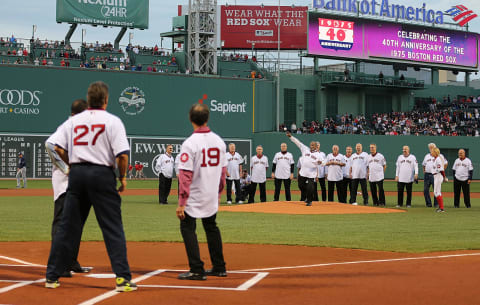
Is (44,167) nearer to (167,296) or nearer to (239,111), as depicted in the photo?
(239,111)

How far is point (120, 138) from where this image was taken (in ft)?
23.5

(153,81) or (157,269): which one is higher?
(153,81)

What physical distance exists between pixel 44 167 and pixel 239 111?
15.1 m

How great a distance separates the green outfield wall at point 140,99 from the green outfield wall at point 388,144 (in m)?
1.97

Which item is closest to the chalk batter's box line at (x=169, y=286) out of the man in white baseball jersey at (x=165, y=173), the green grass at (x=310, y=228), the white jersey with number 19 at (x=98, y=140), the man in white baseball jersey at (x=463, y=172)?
the white jersey with number 19 at (x=98, y=140)

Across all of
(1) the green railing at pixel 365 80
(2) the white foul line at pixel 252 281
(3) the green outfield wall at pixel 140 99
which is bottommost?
(2) the white foul line at pixel 252 281

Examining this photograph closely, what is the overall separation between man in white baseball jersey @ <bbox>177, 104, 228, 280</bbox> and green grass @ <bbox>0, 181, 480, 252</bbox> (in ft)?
13.6

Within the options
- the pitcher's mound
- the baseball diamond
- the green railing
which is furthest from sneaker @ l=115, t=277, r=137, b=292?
the green railing

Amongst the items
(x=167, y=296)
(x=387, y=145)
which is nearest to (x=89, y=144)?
(x=167, y=296)

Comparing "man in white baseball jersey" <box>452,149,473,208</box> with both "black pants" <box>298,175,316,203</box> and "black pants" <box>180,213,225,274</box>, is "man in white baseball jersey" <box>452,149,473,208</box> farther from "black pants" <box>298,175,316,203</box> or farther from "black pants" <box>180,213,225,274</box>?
"black pants" <box>180,213,225,274</box>

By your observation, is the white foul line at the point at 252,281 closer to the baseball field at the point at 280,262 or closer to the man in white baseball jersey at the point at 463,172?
the baseball field at the point at 280,262

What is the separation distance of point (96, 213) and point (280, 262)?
320 centimetres

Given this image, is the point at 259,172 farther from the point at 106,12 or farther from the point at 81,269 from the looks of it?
the point at 106,12

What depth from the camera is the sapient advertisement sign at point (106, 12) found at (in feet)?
166
